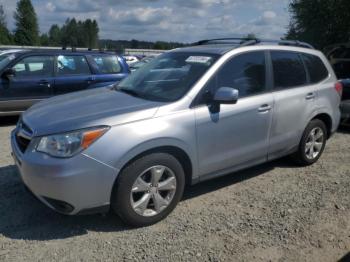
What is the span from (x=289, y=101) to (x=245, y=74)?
30.5 inches

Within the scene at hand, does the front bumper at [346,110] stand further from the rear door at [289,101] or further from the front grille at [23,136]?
the front grille at [23,136]

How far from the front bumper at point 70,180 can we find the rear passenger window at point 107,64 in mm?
6039

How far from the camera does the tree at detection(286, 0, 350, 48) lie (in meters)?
15.2

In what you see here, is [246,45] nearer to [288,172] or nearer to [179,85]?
[179,85]

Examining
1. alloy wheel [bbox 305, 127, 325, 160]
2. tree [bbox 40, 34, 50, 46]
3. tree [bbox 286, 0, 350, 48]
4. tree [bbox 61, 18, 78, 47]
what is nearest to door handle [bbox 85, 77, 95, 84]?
alloy wheel [bbox 305, 127, 325, 160]

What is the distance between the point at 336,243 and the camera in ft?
12.3

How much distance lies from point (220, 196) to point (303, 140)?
1.56 m

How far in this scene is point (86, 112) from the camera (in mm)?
3896

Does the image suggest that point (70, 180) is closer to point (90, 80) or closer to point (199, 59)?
point (199, 59)

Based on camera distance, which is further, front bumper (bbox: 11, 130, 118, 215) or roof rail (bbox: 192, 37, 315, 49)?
roof rail (bbox: 192, 37, 315, 49)

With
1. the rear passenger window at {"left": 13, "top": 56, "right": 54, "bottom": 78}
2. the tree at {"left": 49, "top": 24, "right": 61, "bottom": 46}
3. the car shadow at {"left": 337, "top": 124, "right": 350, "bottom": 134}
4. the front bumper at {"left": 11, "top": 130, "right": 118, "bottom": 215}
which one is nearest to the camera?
the front bumper at {"left": 11, "top": 130, "right": 118, "bottom": 215}

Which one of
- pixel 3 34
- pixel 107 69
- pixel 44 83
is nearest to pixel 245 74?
pixel 44 83

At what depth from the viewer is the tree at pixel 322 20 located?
1519 centimetres

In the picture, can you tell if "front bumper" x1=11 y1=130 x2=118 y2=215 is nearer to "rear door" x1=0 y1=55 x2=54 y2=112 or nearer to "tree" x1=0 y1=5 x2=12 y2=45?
"rear door" x1=0 y1=55 x2=54 y2=112
